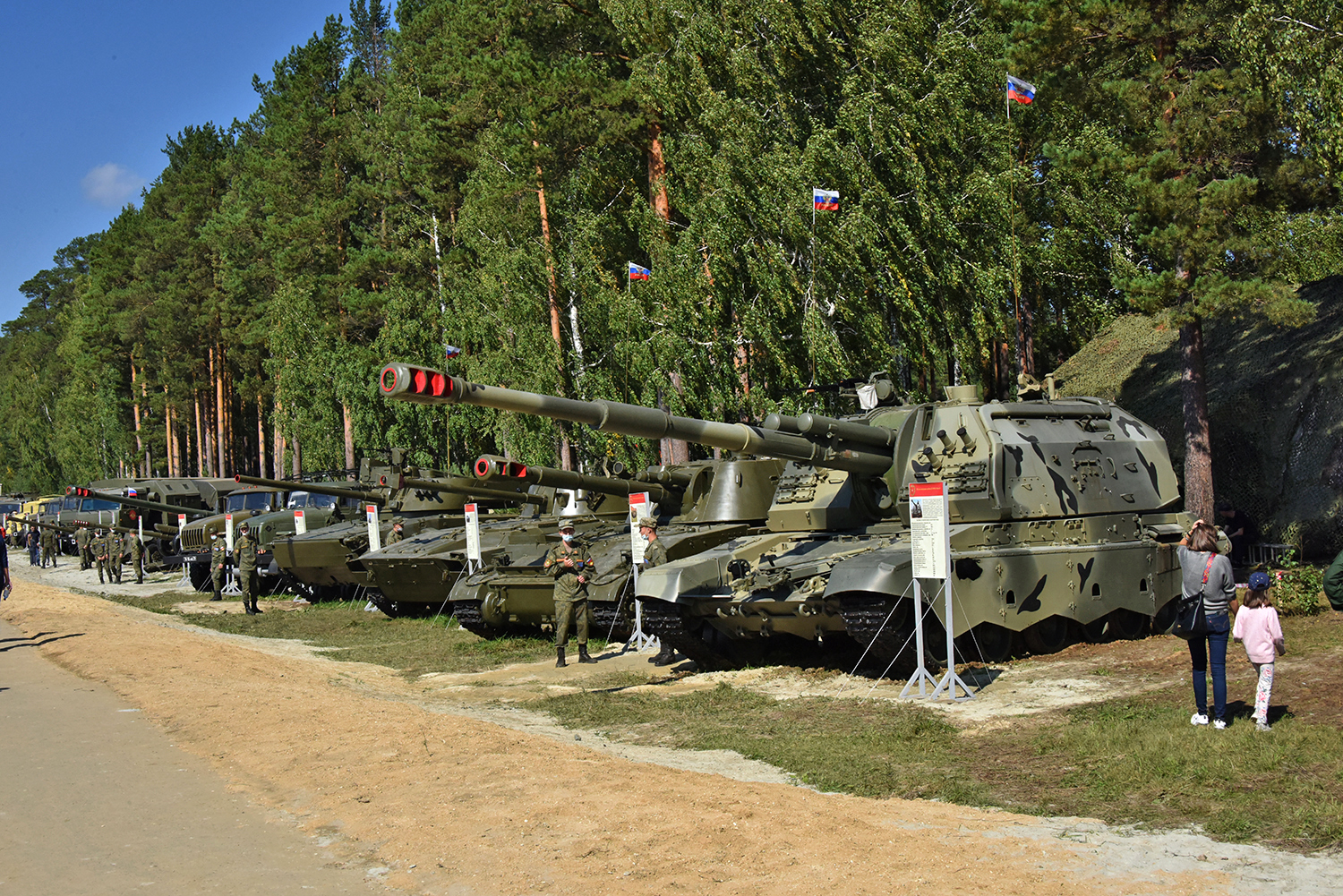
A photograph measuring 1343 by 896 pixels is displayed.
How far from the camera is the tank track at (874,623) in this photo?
1027cm

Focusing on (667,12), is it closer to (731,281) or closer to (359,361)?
(731,281)

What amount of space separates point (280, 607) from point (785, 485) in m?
13.6

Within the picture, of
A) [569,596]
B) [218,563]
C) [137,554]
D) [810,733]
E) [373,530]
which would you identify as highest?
[373,530]

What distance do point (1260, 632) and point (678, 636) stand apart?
5.96m

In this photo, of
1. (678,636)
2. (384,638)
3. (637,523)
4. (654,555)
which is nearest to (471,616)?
(384,638)

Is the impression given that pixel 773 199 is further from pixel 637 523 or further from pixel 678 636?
pixel 678 636

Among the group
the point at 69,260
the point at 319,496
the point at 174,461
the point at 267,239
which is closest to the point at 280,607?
the point at 319,496

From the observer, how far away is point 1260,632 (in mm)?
7754

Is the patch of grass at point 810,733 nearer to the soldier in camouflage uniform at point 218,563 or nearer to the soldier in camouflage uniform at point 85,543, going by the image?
the soldier in camouflage uniform at point 218,563

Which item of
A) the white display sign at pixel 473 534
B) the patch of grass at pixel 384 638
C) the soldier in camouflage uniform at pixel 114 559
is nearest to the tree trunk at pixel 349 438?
the soldier in camouflage uniform at pixel 114 559

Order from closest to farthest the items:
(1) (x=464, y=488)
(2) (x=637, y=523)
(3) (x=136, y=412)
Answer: (2) (x=637, y=523) < (1) (x=464, y=488) < (3) (x=136, y=412)

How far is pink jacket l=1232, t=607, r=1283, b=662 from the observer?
7.74m

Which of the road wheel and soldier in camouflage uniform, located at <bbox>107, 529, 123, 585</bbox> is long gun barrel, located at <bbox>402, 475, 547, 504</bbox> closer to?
the road wheel

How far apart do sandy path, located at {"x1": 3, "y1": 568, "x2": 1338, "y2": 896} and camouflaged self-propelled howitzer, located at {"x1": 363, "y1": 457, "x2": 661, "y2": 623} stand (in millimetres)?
6398
